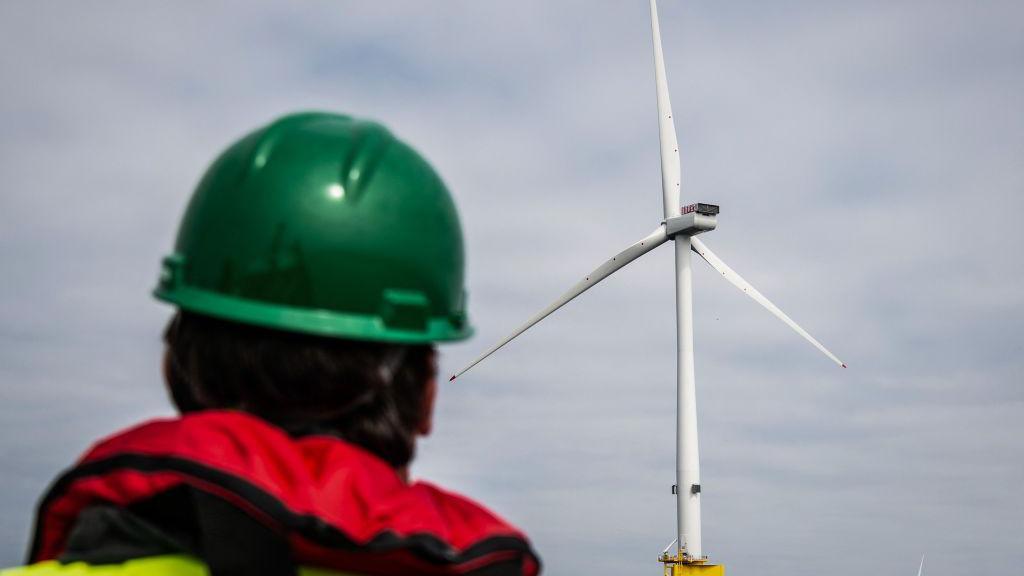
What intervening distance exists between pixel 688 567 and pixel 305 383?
56.1 meters

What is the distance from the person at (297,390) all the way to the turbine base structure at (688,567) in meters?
55.0

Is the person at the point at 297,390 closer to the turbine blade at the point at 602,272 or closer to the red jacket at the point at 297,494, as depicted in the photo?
the red jacket at the point at 297,494

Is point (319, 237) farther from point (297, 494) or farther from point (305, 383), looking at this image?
point (297, 494)

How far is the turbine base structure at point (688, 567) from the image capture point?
5659cm

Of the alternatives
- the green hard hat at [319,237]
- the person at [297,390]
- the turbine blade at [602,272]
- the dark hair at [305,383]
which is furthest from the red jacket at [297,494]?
the turbine blade at [602,272]

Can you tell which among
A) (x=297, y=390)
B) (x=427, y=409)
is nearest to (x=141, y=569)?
(x=297, y=390)

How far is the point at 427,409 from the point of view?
12.5 ft

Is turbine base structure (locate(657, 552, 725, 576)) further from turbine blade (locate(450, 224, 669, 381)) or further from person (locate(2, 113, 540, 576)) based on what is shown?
person (locate(2, 113, 540, 576))

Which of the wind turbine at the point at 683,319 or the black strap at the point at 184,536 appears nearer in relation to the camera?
the black strap at the point at 184,536

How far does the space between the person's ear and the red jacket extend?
1.65 ft

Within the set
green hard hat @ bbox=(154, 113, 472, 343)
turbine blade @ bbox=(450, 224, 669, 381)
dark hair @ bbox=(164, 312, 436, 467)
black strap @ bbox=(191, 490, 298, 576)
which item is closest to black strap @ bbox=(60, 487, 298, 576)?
black strap @ bbox=(191, 490, 298, 576)

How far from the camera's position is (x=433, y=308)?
164 inches

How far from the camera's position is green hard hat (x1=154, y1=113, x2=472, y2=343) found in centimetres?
374

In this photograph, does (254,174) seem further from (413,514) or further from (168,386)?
(413,514)
